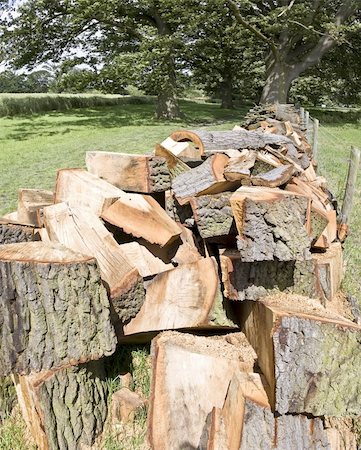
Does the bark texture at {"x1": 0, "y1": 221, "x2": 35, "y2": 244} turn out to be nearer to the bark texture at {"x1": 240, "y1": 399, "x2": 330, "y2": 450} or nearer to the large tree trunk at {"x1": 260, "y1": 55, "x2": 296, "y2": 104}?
the bark texture at {"x1": 240, "y1": 399, "x2": 330, "y2": 450}

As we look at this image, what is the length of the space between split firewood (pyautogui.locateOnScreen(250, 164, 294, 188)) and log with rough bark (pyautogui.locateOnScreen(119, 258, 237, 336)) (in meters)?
0.67

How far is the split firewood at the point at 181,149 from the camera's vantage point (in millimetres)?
4094

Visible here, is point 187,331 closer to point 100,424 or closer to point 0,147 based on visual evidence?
point 100,424

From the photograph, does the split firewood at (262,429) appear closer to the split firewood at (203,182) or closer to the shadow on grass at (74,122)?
the split firewood at (203,182)

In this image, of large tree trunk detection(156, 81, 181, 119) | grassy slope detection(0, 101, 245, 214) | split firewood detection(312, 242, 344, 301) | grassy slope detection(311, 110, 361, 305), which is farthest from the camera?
large tree trunk detection(156, 81, 181, 119)

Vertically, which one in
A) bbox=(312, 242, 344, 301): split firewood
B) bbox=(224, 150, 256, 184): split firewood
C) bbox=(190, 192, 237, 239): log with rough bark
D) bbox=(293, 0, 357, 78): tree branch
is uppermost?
bbox=(293, 0, 357, 78): tree branch

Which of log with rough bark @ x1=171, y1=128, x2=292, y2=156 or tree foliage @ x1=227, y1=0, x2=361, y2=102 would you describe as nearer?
log with rough bark @ x1=171, y1=128, x2=292, y2=156

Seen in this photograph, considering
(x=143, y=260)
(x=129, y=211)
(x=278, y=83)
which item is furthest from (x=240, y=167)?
(x=278, y=83)

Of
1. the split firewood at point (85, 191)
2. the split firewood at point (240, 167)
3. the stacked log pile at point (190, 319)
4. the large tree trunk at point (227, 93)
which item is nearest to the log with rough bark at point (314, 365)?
the stacked log pile at point (190, 319)

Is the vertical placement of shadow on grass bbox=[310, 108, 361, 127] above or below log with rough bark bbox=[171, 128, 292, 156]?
below

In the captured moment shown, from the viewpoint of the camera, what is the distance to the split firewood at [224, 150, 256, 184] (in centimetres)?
307

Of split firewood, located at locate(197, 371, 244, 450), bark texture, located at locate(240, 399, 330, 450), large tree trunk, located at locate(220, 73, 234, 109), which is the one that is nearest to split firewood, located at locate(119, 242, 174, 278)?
split firewood, located at locate(197, 371, 244, 450)

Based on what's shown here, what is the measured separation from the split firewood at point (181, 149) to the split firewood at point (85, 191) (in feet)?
3.53

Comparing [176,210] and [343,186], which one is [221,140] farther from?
[343,186]
